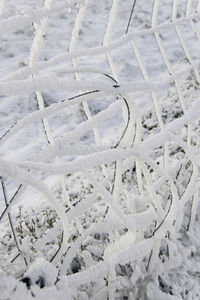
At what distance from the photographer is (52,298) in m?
0.70

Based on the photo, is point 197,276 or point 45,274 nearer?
point 45,274

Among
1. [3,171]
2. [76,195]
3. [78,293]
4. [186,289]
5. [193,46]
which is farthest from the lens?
[193,46]

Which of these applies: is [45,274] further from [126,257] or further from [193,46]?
[193,46]

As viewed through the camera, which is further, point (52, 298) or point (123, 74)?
point (123, 74)

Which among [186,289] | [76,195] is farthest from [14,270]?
[76,195]

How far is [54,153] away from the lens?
0.77m

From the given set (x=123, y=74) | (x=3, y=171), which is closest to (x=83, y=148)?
(x=3, y=171)

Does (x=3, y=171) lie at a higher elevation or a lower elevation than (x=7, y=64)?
lower

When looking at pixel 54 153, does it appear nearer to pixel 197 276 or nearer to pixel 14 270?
pixel 14 270

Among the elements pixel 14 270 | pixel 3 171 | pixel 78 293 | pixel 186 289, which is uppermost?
pixel 3 171

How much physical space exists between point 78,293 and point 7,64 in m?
3.46

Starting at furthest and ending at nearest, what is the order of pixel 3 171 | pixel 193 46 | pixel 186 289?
pixel 193 46 < pixel 186 289 < pixel 3 171

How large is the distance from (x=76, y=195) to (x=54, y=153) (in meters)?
1.32

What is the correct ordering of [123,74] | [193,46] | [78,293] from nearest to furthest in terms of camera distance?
[78,293], [123,74], [193,46]
